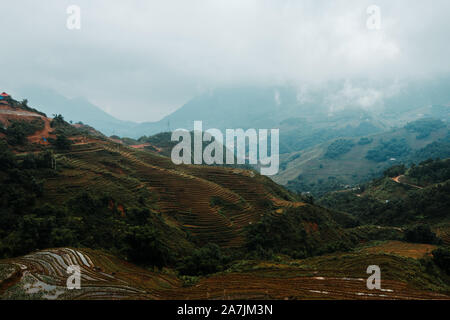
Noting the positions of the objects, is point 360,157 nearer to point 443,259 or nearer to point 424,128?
point 424,128

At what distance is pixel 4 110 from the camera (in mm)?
44062

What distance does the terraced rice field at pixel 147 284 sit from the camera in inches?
499

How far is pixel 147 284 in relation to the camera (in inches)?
590

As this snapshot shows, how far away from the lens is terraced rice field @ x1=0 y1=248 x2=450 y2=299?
12.7m

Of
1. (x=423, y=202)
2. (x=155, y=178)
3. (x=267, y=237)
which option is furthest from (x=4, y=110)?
(x=423, y=202)

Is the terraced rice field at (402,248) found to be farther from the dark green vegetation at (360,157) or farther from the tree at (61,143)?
the dark green vegetation at (360,157)

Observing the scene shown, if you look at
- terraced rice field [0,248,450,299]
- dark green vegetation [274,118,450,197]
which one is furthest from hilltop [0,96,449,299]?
dark green vegetation [274,118,450,197]

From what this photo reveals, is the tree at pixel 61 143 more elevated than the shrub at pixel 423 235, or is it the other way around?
the tree at pixel 61 143

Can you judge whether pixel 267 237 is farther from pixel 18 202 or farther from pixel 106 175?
pixel 18 202

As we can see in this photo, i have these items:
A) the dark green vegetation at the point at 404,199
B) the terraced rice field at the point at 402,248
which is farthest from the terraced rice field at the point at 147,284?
the dark green vegetation at the point at 404,199

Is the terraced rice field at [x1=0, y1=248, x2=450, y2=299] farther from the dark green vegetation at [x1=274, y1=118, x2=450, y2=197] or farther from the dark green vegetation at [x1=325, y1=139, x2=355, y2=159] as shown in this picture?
the dark green vegetation at [x1=325, y1=139, x2=355, y2=159]

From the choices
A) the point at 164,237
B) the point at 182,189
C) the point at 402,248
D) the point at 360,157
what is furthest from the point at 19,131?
the point at 360,157

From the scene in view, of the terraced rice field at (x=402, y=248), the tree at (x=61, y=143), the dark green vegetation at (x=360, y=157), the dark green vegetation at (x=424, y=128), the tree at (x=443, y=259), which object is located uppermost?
the dark green vegetation at (x=424, y=128)

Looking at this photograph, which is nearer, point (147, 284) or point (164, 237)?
point (147, 284)
